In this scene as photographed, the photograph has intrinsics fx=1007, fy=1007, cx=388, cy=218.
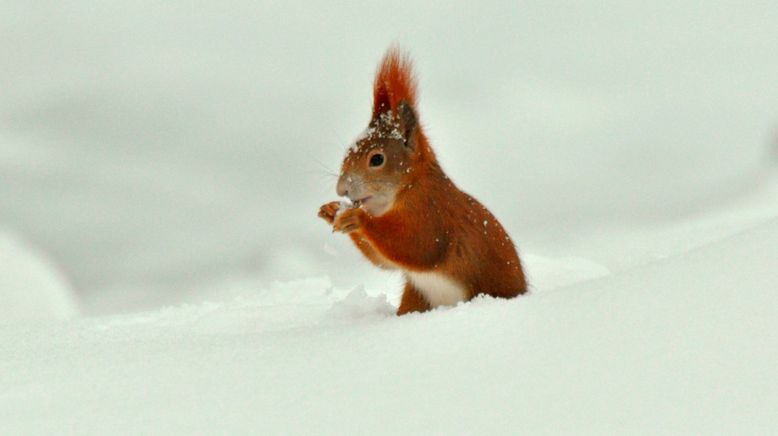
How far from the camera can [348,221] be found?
2.56 metres

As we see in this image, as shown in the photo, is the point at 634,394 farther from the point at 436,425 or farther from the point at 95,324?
the point at 95,324

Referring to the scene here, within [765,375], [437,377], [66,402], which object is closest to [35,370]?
[66,402]

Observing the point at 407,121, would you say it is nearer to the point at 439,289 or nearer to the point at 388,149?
the point at 388,149

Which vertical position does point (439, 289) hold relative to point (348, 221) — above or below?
below

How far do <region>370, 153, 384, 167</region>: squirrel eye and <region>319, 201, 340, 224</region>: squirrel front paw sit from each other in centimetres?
14

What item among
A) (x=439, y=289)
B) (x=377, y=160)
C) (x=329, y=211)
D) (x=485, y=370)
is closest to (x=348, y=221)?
(x=329, y=211)

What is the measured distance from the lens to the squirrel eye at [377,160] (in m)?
2.68

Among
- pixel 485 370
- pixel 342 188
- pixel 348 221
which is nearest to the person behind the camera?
pixel 485 370

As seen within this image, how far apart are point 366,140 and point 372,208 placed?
7.5 inches

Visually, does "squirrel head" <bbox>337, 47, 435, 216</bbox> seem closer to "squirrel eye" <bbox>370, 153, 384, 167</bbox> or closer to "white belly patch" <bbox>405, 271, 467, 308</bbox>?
"squirrel eye" <bbox>370, 153, 384, 167</bbox>

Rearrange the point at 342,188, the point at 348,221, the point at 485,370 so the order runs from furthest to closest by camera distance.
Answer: the point at 342,188, the point at 348,221, the point at 485,370

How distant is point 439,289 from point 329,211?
1.18ft

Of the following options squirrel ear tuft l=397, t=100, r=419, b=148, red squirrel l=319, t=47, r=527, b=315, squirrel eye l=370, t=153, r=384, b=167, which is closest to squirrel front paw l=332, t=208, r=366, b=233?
red squirrel l=319, t=47, r=527, b=315

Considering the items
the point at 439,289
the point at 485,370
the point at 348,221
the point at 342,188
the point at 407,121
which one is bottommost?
the point at 485,370
